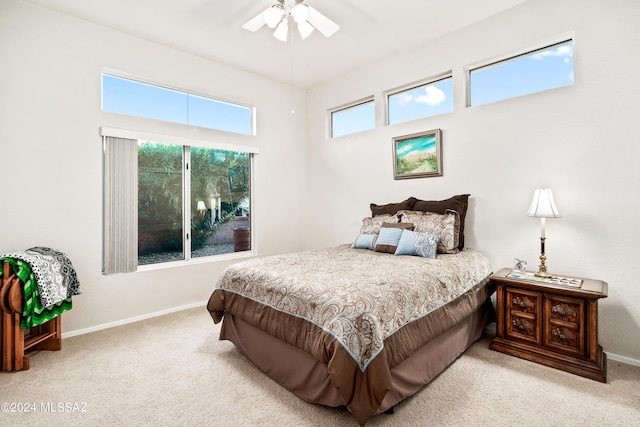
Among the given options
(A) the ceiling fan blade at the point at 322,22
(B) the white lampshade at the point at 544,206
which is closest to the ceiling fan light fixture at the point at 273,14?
(A) the ceiling fan blade at the point at 322,22

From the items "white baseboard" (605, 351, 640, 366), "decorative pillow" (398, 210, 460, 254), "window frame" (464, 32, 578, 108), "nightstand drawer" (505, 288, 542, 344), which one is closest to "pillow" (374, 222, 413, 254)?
"decorative pillow" (398, 210, 460, 254)

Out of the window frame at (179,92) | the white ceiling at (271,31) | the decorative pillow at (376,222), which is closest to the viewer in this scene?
the white ceiling at (271,31)

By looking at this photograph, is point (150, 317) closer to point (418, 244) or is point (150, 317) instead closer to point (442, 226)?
point (418, 244)

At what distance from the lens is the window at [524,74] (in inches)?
111

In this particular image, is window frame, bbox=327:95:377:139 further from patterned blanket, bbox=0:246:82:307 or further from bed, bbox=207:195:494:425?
patterned blanket, bbox=0:246:82:307

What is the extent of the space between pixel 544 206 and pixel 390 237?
131cm

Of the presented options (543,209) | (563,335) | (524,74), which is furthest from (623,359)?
(524,74)

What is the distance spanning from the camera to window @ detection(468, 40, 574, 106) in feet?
9.27

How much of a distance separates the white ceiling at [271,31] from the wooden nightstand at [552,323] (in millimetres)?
2592

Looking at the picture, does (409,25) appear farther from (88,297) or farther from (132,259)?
(88,297)

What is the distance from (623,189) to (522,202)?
70 centimetres

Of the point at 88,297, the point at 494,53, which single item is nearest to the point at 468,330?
the point at 494,53

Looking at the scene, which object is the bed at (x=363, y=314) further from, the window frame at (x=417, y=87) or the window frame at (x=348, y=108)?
the window frame at (x=348, y=108)

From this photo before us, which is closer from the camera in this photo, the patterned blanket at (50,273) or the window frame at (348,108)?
the patterned blanket at (50,273)
